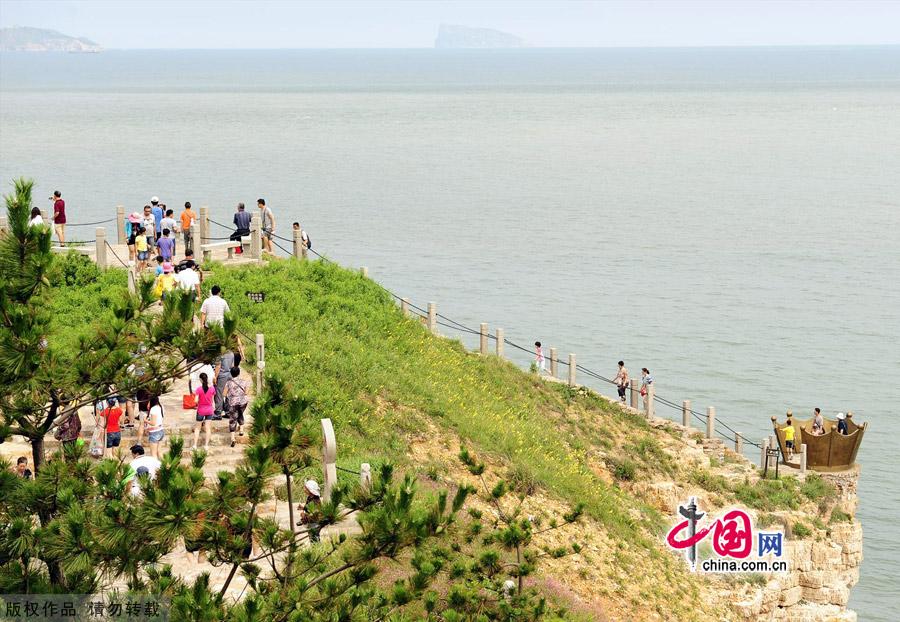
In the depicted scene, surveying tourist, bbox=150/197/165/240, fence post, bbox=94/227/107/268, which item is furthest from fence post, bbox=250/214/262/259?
fence post, bbox=94/227/107/268

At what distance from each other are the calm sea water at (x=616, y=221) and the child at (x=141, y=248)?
20.2 m

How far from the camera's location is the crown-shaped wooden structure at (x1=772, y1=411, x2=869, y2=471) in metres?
32.7

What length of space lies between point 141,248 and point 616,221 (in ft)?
171

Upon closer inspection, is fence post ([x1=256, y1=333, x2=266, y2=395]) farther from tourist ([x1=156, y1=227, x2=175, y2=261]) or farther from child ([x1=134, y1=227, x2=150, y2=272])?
child ([x1=134, y1=227, x2=150, y2=272])

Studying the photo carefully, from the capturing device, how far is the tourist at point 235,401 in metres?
21.7

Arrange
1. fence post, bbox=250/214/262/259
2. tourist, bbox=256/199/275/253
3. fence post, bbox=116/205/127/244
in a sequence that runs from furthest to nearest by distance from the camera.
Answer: tourist, bbox=256/199/275/253 < fence post, bbox=116/205/127/244 < fence post, bbox=250/214/262/259

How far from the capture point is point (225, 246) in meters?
33.4

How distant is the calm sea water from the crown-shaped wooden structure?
4135 mm

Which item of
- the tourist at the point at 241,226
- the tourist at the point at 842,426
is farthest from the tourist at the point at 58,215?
the tourist at the point at 842,426

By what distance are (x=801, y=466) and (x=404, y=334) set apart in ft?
34.0

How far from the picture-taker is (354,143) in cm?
12331

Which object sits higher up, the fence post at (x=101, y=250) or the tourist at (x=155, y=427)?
the fence post at (x=101, y=250)

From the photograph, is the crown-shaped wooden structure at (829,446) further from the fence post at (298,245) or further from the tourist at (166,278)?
the tourist at (166,278)

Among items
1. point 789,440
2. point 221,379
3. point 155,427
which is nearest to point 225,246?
point 221,379
